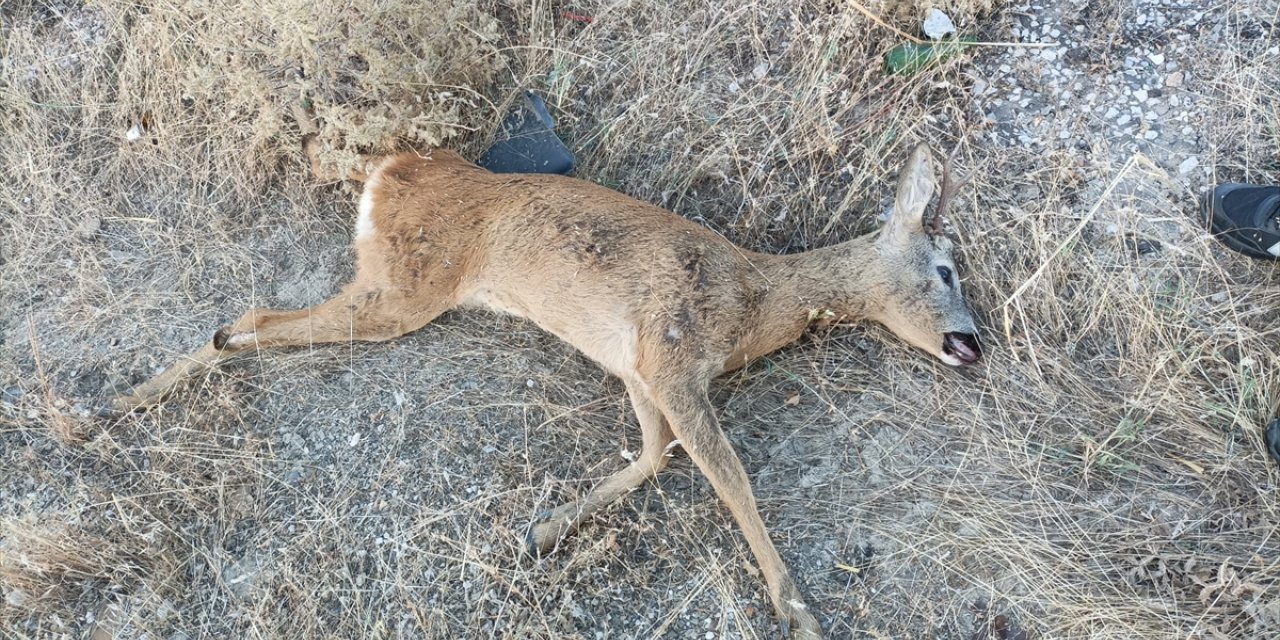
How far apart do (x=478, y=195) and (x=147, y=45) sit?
198 cm

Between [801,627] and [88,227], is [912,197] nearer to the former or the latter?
[801,627]

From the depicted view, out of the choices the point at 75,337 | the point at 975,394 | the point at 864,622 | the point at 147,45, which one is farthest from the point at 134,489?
the point at 975,394

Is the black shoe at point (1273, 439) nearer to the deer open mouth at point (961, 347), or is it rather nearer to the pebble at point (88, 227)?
the deer open mouth at point (961, 347)

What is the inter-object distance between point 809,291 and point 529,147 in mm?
1512

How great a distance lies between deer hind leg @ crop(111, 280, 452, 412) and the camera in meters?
3.65

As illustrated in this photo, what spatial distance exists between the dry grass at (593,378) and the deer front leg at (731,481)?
0.11m

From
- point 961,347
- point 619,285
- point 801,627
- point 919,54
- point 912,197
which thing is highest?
point 919,54

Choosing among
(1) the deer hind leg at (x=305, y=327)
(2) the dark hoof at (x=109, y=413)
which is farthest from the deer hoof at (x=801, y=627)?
(2) the dark hoof at (x=109, y=413)

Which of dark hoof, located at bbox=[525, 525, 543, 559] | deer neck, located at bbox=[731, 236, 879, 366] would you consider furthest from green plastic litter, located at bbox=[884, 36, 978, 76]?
dark hoof, located at bbox=[525, 525, 543, 559]

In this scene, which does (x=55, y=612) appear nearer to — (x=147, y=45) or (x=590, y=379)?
(x=590, y=379)

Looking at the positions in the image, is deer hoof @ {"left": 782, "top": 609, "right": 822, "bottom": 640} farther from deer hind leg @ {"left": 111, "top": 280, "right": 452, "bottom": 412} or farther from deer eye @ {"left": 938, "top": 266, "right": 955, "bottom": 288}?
deer hind leg @ {"left": 111, "top": 280, "right": 452, "bottom": 412}

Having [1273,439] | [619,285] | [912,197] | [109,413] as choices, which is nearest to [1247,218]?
[1273,439]

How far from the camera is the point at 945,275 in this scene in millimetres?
3699

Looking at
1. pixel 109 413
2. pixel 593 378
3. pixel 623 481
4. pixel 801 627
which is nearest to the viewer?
pixel 801 627
